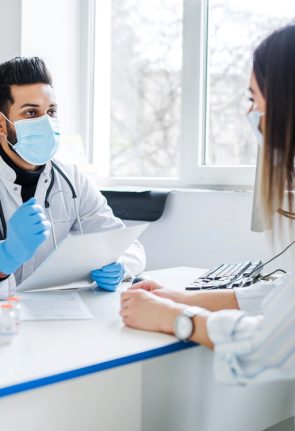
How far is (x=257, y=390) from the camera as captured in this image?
4.04ft

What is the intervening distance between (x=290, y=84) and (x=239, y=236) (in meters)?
1.16

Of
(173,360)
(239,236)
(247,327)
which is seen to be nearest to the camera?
(247,327)

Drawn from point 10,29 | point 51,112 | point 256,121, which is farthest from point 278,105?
point 10,29

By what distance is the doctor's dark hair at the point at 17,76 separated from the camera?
68.4 inches

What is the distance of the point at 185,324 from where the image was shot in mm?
1053

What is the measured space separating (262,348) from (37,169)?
3.47 ft

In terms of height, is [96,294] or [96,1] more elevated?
[96,1]

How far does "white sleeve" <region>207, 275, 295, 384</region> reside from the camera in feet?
3.00

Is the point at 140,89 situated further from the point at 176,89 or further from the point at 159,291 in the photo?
the point at 159,291

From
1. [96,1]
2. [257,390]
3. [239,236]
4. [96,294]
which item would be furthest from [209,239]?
[96,1]


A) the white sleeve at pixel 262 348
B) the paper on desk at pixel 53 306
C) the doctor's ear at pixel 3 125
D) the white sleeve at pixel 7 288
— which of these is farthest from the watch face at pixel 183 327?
the doctor's ear at pixel 3 125

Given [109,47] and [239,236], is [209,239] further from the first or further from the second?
[109,47]

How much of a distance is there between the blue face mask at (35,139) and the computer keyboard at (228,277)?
2.00ft

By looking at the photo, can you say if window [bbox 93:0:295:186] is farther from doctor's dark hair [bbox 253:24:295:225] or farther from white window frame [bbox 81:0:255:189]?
doctor's dark hair [bbox 253:24:295:225]
